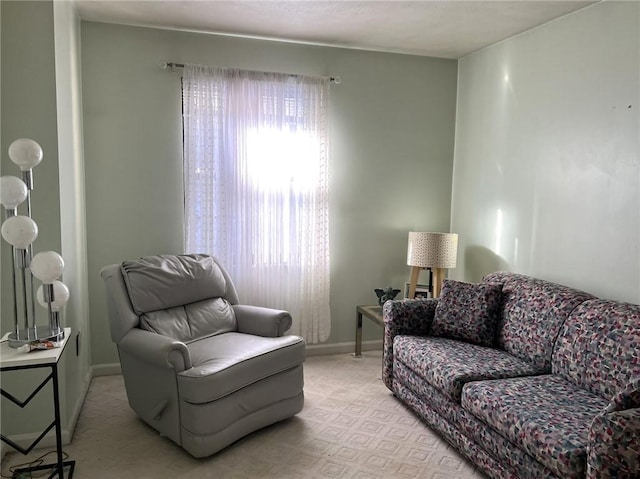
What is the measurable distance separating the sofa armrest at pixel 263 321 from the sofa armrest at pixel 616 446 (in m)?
1.86

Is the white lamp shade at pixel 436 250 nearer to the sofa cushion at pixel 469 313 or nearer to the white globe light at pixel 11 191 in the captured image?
the sofa cushion at pixel 469 313

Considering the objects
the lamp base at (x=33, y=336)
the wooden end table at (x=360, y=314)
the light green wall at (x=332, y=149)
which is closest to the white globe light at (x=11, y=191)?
the lamp base at (x=33, y=336)

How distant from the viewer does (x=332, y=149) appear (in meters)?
4.11

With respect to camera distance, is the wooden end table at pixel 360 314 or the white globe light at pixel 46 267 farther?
the wooden end table at pixel 360 314

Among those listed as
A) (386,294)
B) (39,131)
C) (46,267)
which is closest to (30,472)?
(46,267)

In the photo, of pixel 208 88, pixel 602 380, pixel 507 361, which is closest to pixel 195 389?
pixel 507 361

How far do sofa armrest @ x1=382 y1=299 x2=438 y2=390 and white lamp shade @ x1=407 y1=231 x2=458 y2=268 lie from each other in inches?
22.9

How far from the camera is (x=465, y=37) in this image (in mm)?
3711

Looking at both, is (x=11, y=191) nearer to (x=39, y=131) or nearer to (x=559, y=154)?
(x=39, y=131)

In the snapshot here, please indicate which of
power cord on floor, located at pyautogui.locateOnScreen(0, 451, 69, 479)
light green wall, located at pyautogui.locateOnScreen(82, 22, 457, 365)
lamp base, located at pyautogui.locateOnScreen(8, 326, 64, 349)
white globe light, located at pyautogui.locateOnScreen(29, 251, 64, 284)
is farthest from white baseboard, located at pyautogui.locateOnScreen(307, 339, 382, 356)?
white globe light, located at pyautogui.locateOnScreen(29, 251, 64, 284)

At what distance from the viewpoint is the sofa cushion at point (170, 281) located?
3002 mm

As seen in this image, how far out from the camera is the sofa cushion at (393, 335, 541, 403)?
2.60 m

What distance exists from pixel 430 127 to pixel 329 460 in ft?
9.49

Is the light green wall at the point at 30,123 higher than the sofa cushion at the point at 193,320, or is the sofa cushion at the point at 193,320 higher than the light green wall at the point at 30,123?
the light green wall at the point at 30,123
